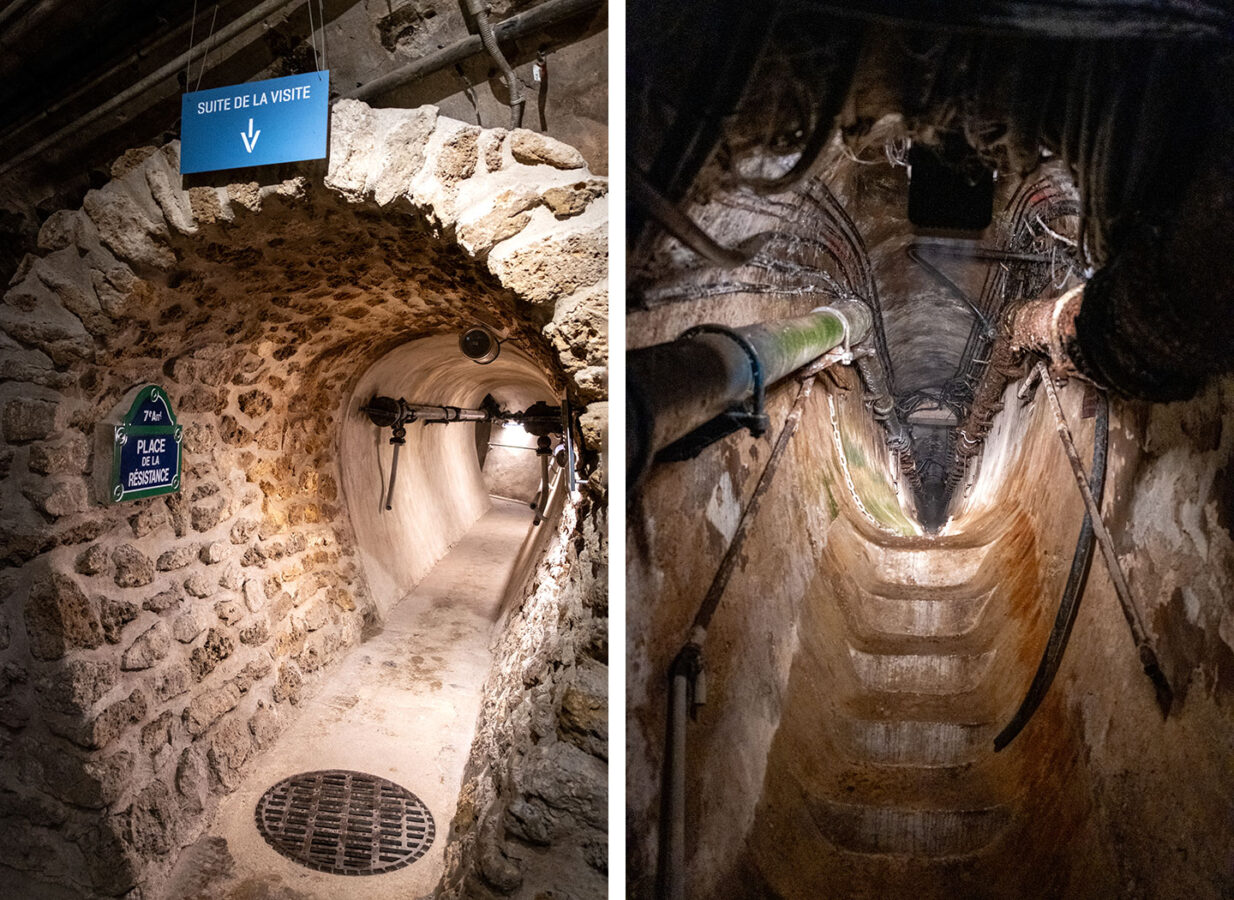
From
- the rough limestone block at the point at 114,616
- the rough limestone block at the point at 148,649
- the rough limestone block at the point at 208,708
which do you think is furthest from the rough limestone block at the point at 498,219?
the rough limestone block at the point at 208,708

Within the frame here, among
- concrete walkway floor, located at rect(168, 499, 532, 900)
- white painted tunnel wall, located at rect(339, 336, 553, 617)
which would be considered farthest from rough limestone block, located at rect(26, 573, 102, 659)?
white painted tunnel wall, located at rect(339, 336, 553, 617)

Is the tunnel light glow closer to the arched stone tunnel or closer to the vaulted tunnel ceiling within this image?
the vaulted tunnel ceiling

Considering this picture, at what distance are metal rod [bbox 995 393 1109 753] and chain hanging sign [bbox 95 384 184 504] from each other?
3126mm

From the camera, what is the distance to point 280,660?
3846 mm

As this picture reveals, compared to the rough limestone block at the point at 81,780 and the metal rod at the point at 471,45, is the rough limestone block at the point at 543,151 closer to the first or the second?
the metal rod at the point at 471,45

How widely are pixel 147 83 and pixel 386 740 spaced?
11.0 ft

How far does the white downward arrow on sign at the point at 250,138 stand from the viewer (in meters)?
2.15

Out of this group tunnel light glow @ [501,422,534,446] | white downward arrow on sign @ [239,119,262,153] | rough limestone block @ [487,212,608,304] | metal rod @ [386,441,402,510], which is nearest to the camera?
rough limestone block @ [487,212,608,304]

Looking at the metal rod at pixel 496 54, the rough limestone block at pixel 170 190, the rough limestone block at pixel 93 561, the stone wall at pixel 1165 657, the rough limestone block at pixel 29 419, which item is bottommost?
the rough limestone block at pixel 93 561

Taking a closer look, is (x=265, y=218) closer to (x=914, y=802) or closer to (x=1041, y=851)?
(x=914, y=802)

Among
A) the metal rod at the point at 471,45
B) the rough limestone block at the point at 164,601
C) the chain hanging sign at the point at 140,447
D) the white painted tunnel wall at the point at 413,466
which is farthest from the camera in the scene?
the white painted tunnel wall at the point at 413,466

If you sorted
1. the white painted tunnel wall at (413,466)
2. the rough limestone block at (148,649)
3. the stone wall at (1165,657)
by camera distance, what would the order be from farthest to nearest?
the white painted tunnel wall at (413,466) < the rough limestone block at (148,649) < the stone wall at (1165,657)

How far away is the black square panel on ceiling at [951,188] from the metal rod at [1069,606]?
29 cm

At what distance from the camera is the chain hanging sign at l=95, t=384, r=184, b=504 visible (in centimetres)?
267
